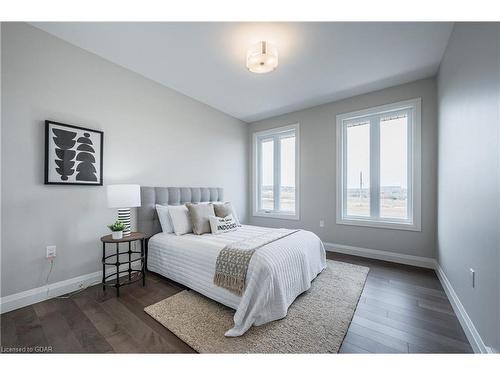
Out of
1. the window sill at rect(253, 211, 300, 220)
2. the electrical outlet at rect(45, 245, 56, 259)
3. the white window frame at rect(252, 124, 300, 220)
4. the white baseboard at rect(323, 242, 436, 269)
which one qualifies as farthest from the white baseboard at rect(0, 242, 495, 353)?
the white window frame at rect(252, 124, 300, 220)

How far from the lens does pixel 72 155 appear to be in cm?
216

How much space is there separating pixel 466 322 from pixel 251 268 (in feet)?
5.64

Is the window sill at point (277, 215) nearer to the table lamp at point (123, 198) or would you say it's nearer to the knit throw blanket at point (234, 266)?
the knit throw blanket at point (234, 266)

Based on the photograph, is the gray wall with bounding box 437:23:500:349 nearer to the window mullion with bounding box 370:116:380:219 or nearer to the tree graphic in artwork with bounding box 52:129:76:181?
the window mullion with bounding box 370:116:380:219

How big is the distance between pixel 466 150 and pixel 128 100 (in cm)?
365

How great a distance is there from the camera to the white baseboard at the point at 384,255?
2.88 m

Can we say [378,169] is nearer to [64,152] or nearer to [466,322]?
[466,322]

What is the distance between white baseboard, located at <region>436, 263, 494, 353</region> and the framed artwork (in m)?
3.63

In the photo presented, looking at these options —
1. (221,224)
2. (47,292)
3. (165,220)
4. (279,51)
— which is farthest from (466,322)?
(47,292)

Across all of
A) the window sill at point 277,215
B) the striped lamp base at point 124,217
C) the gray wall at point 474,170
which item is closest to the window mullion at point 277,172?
the window sill at point 277,215

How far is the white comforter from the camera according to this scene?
163 centimetres
